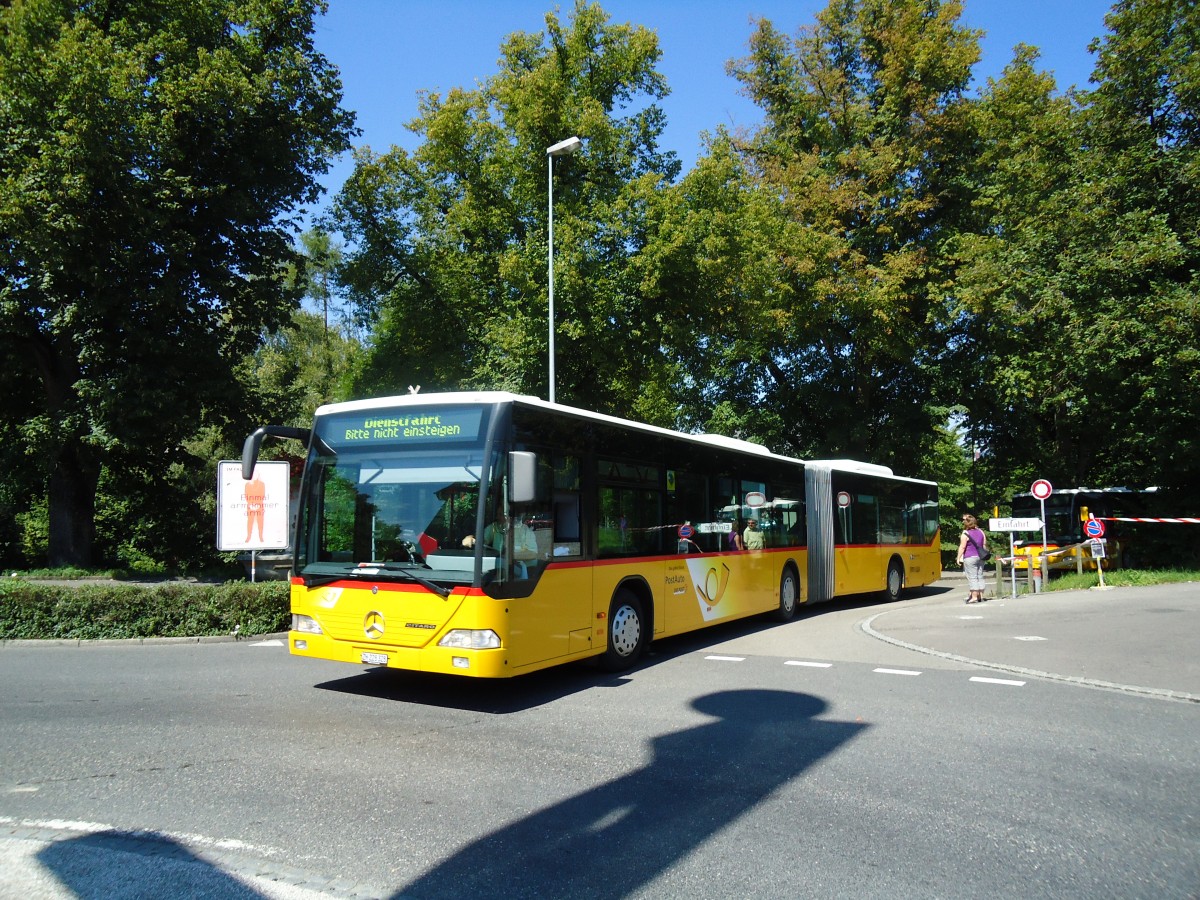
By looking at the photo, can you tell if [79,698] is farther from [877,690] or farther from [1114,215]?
[1114,215]

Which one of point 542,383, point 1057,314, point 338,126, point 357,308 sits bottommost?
point 542,383

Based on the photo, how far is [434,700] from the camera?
320 inches

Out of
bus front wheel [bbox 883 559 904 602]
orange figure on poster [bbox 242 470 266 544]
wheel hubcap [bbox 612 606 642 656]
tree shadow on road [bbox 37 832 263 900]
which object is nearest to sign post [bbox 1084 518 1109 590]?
bus front wheel [bbox 883 559 904 602]

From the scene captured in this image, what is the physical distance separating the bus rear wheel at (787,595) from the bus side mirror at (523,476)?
8166mm

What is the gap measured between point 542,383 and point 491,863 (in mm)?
19089

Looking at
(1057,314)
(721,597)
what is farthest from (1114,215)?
(721,597)

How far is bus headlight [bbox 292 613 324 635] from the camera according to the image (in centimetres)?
811

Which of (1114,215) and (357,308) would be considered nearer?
(1114,215)

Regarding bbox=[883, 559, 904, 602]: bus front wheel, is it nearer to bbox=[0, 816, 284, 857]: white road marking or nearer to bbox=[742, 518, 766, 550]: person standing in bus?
bbox=[742, 518, 766, 550]: person standing in bus

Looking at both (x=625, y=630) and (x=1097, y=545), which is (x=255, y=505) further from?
(x=1097, y=545)

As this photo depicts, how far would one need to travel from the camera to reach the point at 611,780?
18.0ft

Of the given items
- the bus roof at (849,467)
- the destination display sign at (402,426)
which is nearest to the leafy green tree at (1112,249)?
the bus roof at (849,467)

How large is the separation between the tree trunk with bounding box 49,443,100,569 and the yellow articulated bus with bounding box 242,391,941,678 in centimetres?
1753

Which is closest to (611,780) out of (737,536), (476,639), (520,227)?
(476,639)
